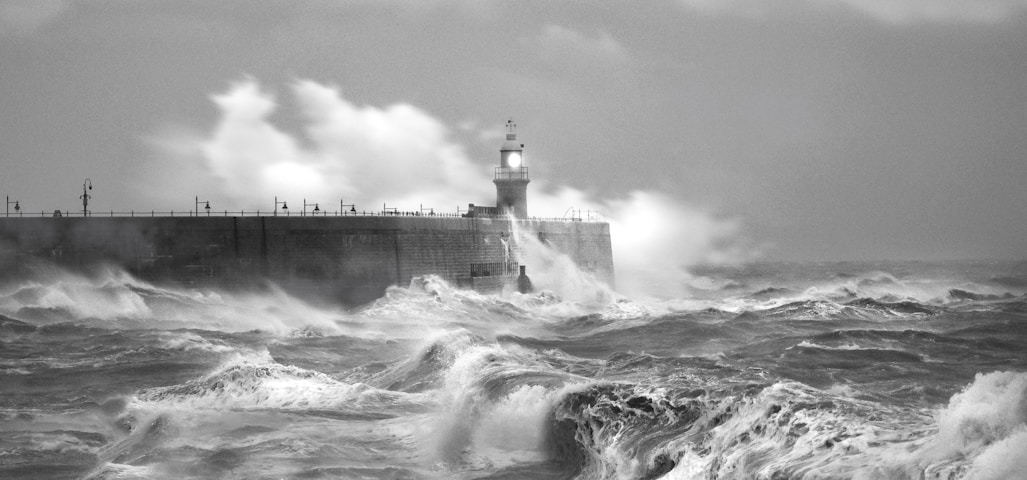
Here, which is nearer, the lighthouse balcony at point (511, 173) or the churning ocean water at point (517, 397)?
the churning ocean water at point (517, 397)

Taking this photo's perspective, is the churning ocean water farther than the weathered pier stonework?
No

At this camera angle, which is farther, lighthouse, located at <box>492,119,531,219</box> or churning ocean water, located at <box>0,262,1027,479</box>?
lighthouse, located at <box>492,119,531,219</box>

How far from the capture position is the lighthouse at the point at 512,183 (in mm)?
44500

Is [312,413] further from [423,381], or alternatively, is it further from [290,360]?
[290,360]

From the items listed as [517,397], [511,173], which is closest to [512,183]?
[511,173]

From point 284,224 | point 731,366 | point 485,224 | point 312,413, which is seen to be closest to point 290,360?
point 312,413

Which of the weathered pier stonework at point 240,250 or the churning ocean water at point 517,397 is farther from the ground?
the weathered pier stonework at point 240,250

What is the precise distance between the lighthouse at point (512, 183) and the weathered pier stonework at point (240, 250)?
9.73 meters

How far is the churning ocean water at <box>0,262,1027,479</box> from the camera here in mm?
9625

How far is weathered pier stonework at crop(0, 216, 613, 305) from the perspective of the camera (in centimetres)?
3112

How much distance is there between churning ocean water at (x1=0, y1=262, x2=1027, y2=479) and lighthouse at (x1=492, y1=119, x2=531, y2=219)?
1498 centimetres

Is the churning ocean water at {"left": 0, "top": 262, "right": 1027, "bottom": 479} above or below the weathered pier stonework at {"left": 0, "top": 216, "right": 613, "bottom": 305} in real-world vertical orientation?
below

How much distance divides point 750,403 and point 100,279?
24670 mm

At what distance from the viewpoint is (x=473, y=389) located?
14.7 metres
